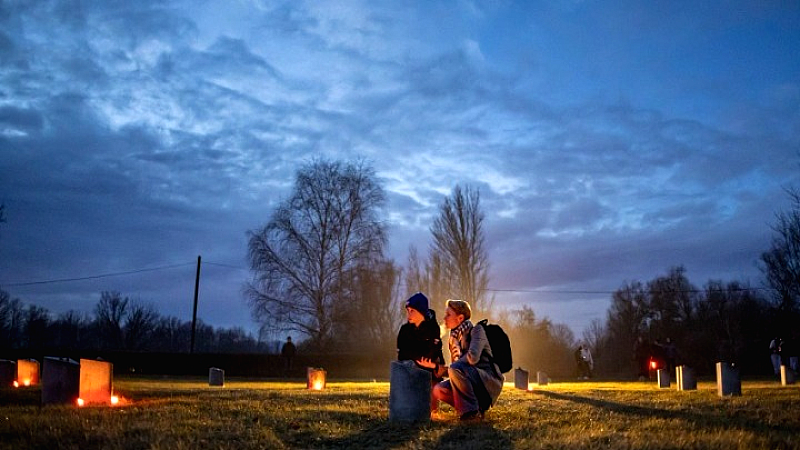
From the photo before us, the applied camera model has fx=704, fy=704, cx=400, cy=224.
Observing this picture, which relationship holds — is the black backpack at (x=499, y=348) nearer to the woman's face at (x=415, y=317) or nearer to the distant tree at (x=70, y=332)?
the woman's face at (x=415, y=317)

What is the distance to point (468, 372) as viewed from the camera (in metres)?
8.95

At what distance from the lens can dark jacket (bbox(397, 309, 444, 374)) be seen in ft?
31.9

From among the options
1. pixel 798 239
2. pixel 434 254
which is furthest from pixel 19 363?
pixel 798 239

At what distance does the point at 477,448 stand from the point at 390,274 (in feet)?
161

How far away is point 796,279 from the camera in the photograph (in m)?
46.3

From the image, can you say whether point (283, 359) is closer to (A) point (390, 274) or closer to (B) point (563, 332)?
(A) point (390, 274)

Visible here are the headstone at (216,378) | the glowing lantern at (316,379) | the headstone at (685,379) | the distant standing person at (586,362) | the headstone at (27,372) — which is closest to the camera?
the headstone at (685,379)

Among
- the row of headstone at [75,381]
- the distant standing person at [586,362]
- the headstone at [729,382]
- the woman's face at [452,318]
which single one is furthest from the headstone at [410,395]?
the distant standing person at [586,362]

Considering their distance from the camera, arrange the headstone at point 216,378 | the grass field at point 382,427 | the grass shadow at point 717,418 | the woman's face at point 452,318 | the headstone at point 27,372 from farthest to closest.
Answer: the headstone at point 216,378 → the headstone at point 27,372 → the woman's face at point 452,318 → the grass shadow at point 717,418 → the grass field at point 382,427

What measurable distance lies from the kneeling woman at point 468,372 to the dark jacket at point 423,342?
1.39ft

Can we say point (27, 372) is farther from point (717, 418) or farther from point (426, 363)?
point (717, 418)

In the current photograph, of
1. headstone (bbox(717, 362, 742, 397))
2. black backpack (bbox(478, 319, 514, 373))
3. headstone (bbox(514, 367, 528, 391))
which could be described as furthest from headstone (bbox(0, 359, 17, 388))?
headstone (bbox(717, 362, 742, 397))

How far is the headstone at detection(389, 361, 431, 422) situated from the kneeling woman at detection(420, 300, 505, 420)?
0.45m

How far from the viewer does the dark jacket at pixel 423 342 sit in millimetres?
9711
